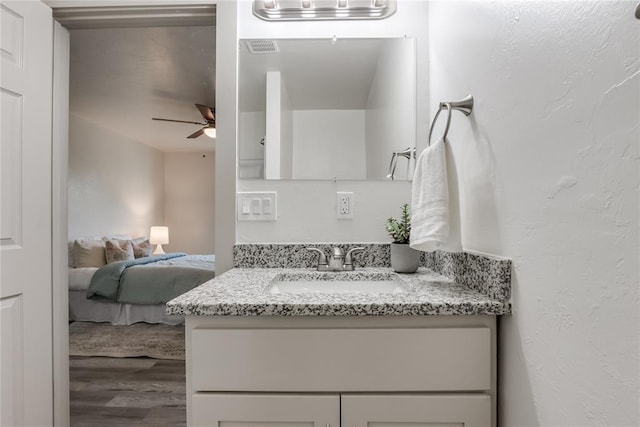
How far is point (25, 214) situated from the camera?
130cm

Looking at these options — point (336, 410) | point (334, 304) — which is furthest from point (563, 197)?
point (336, 410)

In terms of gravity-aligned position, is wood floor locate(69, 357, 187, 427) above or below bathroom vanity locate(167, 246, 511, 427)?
below

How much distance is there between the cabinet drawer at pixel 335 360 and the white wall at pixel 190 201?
553 centimetres

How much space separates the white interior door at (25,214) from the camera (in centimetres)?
123

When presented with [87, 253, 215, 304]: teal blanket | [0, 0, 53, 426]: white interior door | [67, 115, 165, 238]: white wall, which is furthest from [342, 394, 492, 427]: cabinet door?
[67, 115, 165, 238]: white wall

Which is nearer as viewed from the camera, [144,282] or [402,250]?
[402,250]

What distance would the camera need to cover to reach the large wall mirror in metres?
1.40

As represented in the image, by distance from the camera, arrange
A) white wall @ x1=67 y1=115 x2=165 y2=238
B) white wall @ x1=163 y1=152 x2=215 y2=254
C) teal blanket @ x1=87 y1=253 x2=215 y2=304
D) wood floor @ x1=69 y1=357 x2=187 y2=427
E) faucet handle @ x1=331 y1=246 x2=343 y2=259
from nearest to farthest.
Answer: faucet handle @ x1=331 y1=246 x2=343 y2=259
wood floor @ x1=69 y1=357 x2=187 y2=427
teal blanket @ x1=87 y1=253 x2=215 y2=304
white wall @ x1=67 y1=115 x2=165 y2=238
white wall @ x1=163 y1=152 x2=215 y2=254

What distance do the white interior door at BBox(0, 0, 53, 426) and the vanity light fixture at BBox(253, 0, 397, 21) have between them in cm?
86

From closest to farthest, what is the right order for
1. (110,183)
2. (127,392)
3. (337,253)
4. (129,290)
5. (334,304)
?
(334,304) → (337,253) → (127,392) → (129,290) → (110,183)

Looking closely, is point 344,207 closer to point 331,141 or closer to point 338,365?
point 331,141

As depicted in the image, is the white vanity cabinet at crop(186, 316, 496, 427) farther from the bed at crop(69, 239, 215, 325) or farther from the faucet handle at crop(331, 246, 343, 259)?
the bed at crop(69, 239, 215, 325)

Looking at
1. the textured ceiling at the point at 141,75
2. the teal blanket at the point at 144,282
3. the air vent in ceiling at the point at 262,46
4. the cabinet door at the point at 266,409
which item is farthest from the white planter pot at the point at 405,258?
the teal blanket at the point at 144,282

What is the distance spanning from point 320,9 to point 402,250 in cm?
99
